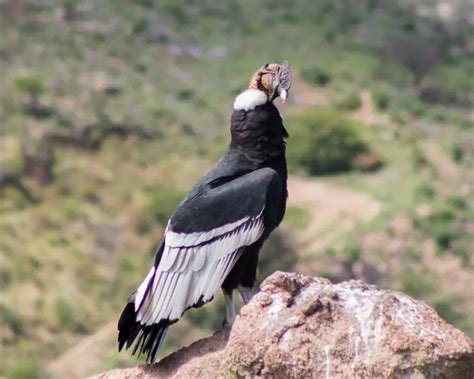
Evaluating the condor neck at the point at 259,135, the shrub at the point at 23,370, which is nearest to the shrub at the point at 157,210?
the shrub at the point at 23,370

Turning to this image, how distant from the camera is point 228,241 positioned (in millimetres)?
7363

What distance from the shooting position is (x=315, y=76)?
143 feet

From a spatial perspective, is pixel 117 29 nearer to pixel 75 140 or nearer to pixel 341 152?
pixel 75 140

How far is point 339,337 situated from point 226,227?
1.61 meters

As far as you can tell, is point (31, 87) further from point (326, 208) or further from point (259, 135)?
point (259, 135)

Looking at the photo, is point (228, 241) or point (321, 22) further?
point (321, 22)

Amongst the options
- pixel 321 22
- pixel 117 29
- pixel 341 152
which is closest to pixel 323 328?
pixel 341 152

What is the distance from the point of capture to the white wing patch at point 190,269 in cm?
703

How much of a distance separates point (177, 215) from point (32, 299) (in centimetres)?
1819

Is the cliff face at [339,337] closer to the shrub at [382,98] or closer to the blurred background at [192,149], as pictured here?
the blurred background at [192,149]

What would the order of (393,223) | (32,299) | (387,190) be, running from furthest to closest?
1. (387,190)
2. (393,223)
3. (32,299)

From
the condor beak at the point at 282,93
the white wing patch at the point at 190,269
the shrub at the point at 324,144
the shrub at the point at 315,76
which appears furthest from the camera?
the shrub at the point at 315,76

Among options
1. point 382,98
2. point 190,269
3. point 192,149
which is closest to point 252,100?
point 190,269

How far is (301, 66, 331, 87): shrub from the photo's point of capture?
43500 mm
